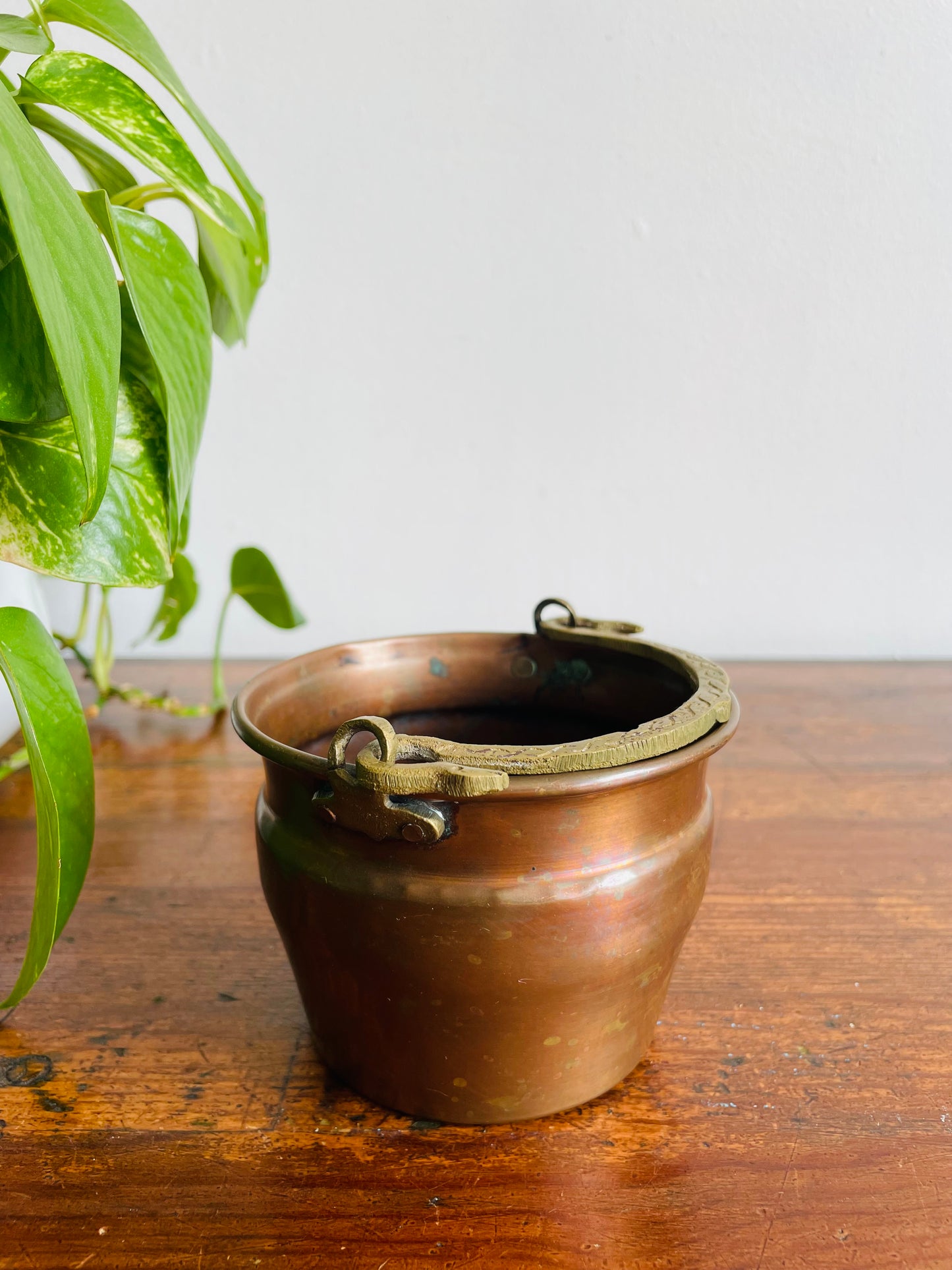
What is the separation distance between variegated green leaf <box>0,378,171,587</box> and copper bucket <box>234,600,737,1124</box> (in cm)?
9

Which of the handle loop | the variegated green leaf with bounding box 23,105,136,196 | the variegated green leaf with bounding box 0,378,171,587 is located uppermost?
the variegated green leaf with bounding box 23,105,136,196

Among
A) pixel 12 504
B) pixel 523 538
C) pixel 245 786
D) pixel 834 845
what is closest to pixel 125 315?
pixel 12 504

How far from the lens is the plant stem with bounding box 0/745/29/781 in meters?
0.88

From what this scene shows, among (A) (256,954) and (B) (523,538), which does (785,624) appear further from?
(A) (256,954)

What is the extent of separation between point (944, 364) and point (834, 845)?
697mm

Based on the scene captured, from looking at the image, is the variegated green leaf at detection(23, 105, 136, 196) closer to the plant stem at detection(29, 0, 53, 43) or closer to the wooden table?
the plant stem at detection(29, 0, 53, 43)

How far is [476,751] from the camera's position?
41 centimetres

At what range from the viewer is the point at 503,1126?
48 centimetres

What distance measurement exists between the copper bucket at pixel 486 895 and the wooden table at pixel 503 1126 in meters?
0.04

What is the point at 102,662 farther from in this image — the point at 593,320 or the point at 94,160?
the point at 593,320

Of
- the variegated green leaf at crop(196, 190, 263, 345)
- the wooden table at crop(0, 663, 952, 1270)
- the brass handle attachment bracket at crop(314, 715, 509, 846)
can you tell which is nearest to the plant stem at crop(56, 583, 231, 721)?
the wooden table at crop(0, 663, 952, 1270)

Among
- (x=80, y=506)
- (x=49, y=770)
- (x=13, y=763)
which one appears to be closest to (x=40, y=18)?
(x=80, y=506)

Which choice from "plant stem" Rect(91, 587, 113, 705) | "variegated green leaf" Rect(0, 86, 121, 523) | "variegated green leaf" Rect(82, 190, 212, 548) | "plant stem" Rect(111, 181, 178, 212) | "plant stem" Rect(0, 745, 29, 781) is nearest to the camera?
"variegated green leaf" Rect(0, 86, 121, 523)

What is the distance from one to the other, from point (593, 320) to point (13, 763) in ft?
2.59
